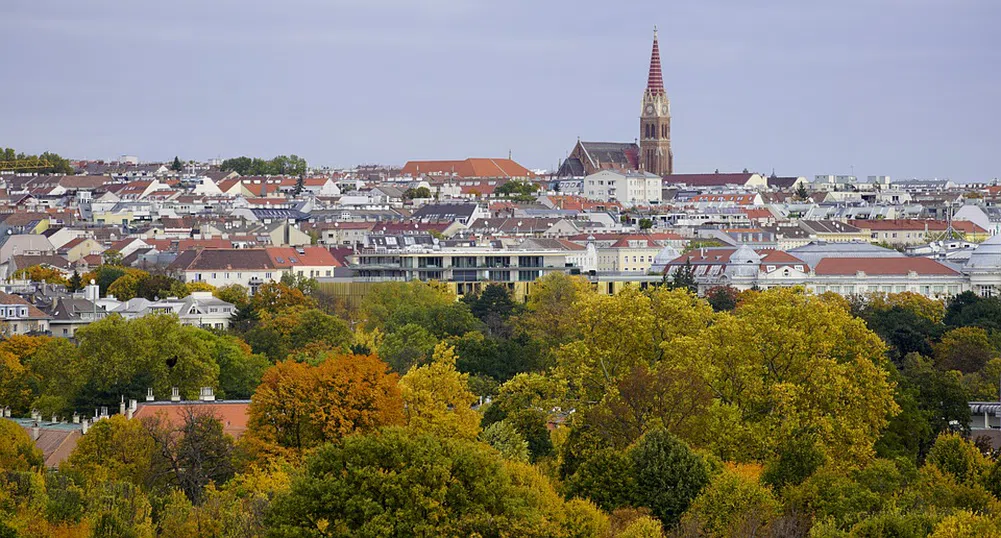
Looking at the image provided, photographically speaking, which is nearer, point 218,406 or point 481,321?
point 218,406

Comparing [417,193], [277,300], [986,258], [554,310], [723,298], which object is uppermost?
[554,310]

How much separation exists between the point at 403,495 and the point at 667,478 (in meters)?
8.05

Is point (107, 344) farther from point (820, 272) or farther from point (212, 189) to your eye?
point (212, 189)

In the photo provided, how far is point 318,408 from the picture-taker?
4641 centimetres

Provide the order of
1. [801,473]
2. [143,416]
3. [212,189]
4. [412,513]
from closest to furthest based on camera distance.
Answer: [412,513] < [801,473] < [143,416] < [212,189]

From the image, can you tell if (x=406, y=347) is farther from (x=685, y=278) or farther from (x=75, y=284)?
(x=75, y=284)

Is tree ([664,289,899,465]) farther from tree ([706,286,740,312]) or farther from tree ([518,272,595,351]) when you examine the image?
tree ([706,286,740,312])

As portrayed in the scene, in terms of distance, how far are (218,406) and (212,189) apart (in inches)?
4901

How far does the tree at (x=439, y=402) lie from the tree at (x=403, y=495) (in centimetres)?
944

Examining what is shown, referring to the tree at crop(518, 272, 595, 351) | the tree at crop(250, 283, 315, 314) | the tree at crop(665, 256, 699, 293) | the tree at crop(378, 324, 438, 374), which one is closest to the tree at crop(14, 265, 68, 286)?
the tree at crop(250, 283, 315, 314)

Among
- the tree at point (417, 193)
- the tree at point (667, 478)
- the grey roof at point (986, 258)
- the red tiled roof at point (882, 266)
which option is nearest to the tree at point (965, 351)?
the tree at point (667, 478)

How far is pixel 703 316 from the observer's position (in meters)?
57.8

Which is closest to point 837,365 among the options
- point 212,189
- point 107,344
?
point 107,344

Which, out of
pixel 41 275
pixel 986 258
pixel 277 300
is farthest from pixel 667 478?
pixel 986 258
